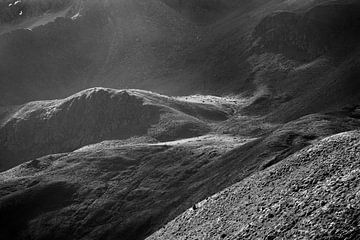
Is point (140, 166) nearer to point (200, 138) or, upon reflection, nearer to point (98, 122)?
point (200, 138)

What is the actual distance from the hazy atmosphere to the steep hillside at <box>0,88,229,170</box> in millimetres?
386

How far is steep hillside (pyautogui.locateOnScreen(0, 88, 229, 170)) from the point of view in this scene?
120750mm

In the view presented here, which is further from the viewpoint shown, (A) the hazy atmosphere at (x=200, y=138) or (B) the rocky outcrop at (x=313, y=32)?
(B) the rocky outcrop at (x=313, y=32)

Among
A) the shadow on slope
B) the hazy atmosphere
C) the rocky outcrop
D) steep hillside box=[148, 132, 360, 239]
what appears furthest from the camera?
the rocky outcrop

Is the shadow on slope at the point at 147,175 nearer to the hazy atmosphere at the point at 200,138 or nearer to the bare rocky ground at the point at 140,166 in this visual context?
the bare rocky ground at the point at 140,166

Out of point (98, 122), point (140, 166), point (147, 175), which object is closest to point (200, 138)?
point (140, 166)

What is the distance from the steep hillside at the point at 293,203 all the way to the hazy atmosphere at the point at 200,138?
0.46ft

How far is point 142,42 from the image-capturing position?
653ft

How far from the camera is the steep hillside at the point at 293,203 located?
31703mm

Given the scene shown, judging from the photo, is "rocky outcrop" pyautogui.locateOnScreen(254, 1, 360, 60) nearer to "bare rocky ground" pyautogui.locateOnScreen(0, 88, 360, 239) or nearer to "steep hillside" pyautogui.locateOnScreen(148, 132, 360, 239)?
"bare rocky ground" pyautogui.locateOnScreen(0, 88, 360, 239)

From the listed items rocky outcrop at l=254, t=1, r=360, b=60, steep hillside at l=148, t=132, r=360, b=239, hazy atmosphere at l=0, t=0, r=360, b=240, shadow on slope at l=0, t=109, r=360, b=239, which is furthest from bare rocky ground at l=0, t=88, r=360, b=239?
rocky outcrop at l=254, t=1, r=360, b=60

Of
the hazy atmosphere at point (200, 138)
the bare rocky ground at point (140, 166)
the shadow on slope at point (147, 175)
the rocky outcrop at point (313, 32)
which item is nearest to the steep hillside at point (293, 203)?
the hazy atmosphere at point (200, 138)

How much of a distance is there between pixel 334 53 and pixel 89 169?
282ft

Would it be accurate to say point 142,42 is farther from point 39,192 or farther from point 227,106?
point 39,192
